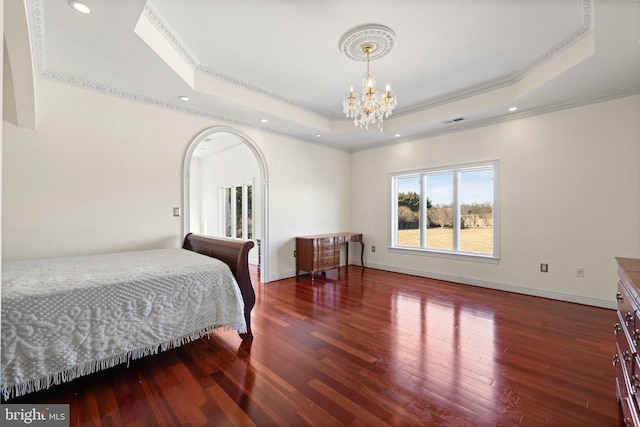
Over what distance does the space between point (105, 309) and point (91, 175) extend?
183cm

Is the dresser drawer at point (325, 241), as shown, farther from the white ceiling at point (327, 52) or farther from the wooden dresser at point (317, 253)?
the white ceiling at point (327, 52)

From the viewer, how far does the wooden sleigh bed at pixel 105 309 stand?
1814mm

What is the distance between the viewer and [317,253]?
5062 millimetres

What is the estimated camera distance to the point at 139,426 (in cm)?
173

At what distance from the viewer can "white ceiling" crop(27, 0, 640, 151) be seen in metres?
2.40

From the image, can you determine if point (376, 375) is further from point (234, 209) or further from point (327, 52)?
point (234, 209)

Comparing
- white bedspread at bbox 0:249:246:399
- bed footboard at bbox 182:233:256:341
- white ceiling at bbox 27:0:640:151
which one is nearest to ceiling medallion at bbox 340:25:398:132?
white ceiling at bbox 27:0:640:151

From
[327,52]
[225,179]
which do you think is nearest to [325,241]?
[327,52]

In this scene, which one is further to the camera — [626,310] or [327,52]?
[327,52]

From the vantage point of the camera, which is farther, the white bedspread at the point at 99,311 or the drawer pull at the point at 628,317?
the white bedspread at the point at 99,311

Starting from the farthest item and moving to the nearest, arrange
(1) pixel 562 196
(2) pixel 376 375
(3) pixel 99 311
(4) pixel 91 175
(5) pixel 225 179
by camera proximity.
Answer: (5) pixel 225 179, (1) pixel 562 196, (4) pixel 91 175, (2) pixel 376 375, (3) pixel 99 311

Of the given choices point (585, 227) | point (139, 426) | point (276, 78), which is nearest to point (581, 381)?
point (585, 227)

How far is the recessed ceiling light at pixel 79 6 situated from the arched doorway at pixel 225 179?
1935 millimetres

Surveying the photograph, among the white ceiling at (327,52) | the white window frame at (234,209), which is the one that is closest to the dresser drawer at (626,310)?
the white ceiling at (327,52)
